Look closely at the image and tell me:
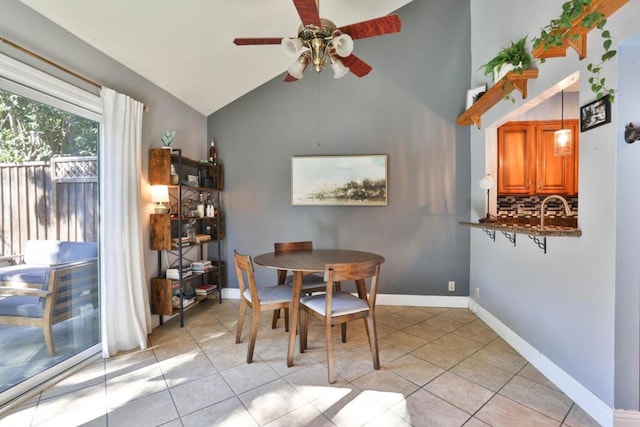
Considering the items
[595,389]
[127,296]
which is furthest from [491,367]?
[127,296]

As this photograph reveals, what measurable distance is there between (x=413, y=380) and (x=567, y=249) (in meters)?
1.42

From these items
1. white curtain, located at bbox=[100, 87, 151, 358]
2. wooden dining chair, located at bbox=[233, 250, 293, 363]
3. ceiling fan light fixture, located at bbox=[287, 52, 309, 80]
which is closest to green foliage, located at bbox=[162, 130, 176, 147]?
white curtain, located at bbox=[100, 87, 151, 358]

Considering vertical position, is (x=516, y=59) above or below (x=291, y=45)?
above

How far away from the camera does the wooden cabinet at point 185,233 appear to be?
290 centimetres

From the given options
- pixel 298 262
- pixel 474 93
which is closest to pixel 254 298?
pixel 298 262

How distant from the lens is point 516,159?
3.56m

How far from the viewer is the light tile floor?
1.69 m

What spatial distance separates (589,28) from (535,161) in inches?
95.7

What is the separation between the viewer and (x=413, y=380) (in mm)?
2066

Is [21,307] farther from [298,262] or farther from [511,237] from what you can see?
[511,237]

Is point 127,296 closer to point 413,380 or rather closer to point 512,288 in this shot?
point 413,380

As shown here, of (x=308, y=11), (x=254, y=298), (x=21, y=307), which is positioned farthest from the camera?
(x=254, y=298)

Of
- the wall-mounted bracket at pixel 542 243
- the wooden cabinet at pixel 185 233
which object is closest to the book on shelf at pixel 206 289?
the wooden cabinet at pixel 185 233

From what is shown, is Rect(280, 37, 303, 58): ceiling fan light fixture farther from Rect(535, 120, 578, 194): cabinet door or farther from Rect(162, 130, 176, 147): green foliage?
Rect(535, 120, 578, 194): cabinet door
